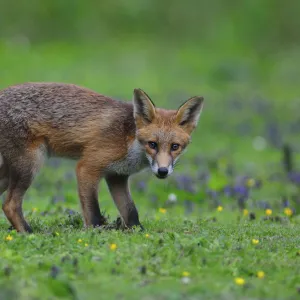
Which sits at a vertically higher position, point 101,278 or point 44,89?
point 44,89

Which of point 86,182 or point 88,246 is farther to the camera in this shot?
point 86,182

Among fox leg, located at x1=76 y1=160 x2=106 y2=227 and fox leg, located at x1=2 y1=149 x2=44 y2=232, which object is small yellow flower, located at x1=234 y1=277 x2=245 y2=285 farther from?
fox leg, located at x1=2 y1=149 x2=44 y2=232

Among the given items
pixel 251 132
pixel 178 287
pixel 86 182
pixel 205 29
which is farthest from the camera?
pixel 205 29

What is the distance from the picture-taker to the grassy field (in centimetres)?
654

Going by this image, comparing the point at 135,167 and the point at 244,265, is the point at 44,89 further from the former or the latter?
the point at 244,265

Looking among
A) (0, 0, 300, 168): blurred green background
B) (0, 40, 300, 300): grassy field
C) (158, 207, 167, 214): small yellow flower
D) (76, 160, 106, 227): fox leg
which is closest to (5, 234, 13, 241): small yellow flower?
(0, 40, 300, 300): grassy field

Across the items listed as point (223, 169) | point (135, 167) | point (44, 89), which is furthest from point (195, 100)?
point (223, 169)

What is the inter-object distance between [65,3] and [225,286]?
26059 mm

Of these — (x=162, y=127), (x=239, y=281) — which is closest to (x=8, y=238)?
(x=162, y=127)

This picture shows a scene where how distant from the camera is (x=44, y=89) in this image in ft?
31.6

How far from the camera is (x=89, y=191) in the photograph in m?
9.22

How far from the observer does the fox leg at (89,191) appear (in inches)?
362

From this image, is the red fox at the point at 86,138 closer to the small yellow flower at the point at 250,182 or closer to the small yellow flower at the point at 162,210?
the small yellow flower at the point at 162,210

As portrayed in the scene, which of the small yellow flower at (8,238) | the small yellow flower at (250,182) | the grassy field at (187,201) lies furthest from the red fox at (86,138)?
the small yellow flower at (250,182)
